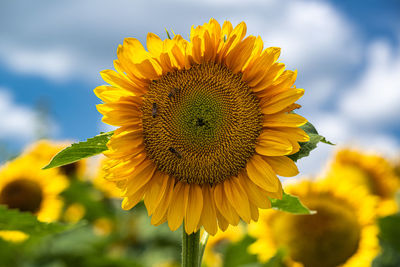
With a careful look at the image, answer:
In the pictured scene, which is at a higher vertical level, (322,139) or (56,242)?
(322,139)

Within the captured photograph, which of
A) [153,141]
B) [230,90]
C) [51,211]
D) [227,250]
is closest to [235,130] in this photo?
[230,90]

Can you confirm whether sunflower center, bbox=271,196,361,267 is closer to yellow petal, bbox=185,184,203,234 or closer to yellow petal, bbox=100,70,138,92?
yellow petal, bbox=185,184,203,234

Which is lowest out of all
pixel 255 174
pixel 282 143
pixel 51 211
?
pixel 51 211

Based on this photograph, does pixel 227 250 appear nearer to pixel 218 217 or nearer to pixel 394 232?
pixel 394 232

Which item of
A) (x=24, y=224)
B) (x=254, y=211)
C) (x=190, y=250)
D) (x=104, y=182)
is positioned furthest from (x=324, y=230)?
(x=104, y=182)

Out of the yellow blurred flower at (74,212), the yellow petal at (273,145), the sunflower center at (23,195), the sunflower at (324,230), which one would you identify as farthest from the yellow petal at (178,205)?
the yellow blurred flower at (74,212)

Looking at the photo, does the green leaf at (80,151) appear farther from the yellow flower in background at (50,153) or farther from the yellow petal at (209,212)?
the yellow flower in background at (50,153)

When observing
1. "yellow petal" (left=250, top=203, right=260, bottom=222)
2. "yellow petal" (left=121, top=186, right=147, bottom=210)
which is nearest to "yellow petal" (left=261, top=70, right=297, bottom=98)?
"yellow petal" (left=250, top=203, right=260, bottom=222)

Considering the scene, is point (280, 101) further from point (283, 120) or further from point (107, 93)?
point (107, 93)

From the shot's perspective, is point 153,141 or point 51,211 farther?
point 51,211
